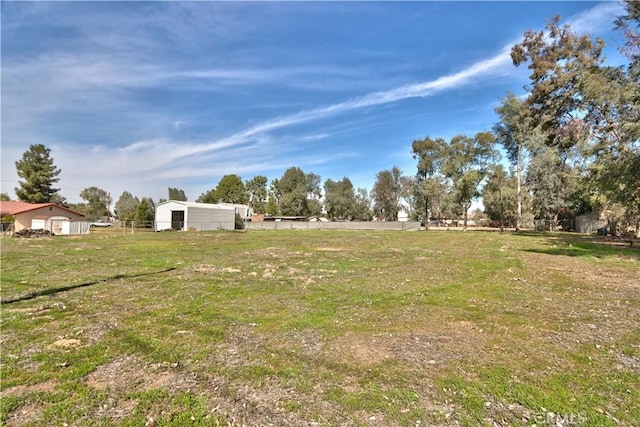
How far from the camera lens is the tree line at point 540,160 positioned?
16969mm

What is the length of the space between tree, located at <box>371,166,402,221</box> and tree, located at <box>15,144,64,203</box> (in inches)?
2281

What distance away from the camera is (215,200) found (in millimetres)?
84875

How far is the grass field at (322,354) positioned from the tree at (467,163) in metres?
37.3

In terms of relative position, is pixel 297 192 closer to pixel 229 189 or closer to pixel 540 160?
pixel 229 189

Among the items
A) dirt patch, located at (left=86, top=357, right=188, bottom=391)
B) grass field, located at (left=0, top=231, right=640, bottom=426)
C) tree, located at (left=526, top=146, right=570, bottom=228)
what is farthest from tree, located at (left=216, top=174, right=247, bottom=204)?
dirt patch, located at (left=86, top=357, right=188, bottom=391)

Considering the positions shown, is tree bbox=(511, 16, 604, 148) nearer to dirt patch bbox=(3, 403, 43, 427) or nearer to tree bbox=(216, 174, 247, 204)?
dirt patch bbox=(3, 403, 43, 427)

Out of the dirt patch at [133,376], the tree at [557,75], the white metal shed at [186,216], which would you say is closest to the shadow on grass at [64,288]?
the dirt patch at [133,376]

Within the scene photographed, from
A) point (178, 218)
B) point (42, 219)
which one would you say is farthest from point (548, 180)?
point (42, 219)

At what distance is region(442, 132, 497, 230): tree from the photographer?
4331 centimetres

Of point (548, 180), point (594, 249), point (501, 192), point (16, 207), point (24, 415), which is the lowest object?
point (24, 415)

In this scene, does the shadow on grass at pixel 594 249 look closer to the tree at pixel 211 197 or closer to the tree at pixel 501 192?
the tree at pixel 501 192

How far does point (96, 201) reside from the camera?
9219cm

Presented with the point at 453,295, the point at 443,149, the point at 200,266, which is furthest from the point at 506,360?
the point at 443,149

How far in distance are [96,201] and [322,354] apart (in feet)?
357
